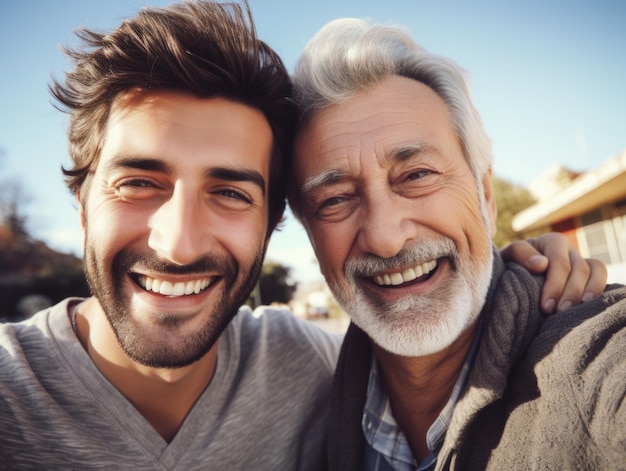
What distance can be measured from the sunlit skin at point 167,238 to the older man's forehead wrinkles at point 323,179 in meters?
0.26

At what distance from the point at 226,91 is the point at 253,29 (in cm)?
47

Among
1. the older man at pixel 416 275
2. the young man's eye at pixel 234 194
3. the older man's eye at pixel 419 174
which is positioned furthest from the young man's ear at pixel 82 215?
the older man's eye at pixel 419 174

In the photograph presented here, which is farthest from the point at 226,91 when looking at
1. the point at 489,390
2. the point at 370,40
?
the point at 489,390

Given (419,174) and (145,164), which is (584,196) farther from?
(145,164)

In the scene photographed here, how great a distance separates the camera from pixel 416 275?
176 cm

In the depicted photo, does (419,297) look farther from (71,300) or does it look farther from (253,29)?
(71,300)

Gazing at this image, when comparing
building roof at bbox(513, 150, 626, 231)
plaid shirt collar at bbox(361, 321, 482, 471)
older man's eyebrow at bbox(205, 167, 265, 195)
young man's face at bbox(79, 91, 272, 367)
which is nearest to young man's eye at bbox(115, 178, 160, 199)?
young man's face at bbox(79, 91, 272, 367)

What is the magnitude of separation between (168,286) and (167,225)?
282 millimetres

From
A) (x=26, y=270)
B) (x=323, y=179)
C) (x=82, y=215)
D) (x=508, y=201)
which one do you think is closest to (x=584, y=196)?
(x=323, y=179)

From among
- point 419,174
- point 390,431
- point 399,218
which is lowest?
point 390,431

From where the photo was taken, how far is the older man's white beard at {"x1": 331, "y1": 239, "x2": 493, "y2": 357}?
165cm

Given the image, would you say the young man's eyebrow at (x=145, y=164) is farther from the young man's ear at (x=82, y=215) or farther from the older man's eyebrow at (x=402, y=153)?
the older man's eyebrow at (x=402, y=153)

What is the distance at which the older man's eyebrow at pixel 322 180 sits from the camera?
1.81 meters

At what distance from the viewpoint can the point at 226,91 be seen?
73.5 inches
